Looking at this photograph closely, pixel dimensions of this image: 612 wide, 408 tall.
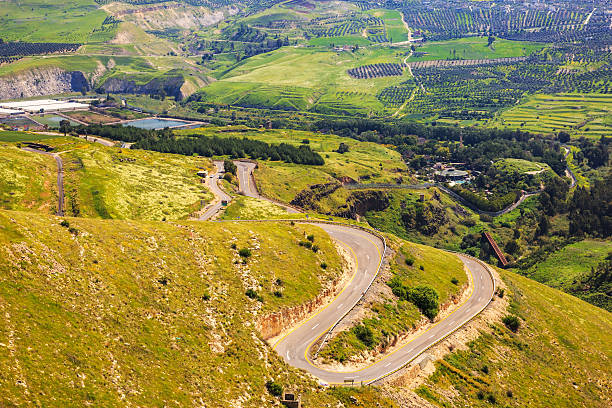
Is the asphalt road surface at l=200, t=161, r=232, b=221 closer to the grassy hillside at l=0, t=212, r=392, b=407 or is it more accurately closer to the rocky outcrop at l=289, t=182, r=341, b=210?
the rocky outcrop at l=289, t=182, r=341, b=210

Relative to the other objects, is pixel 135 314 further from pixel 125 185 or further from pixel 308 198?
pixel 308 198

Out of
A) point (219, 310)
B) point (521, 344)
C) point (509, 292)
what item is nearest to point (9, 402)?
point (219, 310)

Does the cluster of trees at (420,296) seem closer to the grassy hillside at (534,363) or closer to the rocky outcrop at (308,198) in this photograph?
the grassy hillside at (534,363)

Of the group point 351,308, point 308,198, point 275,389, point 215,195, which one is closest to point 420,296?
point 351,308

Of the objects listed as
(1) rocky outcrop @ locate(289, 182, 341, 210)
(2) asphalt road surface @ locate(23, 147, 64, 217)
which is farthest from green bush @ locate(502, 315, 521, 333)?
(2) asphalt road surface @ locate(23, 147, 64, 217)

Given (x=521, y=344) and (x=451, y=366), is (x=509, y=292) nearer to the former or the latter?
(x=521, y=344)

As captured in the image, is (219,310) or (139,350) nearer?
(139,350)
